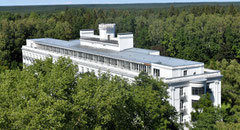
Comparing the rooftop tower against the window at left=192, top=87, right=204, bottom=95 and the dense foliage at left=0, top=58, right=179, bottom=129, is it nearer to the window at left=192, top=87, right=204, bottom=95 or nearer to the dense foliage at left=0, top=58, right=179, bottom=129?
the window at left=192, top=87, right=204, bottom=95

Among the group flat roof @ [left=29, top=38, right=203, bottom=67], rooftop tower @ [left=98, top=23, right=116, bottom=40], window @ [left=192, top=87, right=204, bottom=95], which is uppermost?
rooftop tower @ [left=98, top=23, right=116, bottom=40]

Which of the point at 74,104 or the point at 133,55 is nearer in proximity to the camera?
the point at 74,104

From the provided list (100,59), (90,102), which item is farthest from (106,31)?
(90,102)

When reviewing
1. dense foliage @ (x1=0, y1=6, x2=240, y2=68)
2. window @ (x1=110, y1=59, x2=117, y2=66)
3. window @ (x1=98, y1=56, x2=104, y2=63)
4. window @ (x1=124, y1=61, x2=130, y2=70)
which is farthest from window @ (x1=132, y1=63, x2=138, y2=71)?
dense foliage @ (x1=0, y1=6, x2=240, y2=68)

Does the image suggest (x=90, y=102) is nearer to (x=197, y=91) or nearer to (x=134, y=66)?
(x=197, y=91)

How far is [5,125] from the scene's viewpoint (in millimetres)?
38719

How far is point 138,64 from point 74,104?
3099 cm

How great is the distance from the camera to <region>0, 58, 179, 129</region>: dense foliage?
1484 inches

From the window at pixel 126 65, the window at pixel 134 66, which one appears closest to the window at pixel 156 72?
the window at pixel 134 66

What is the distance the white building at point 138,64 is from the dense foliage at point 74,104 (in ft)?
37.8

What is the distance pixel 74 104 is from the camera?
41.2 meters

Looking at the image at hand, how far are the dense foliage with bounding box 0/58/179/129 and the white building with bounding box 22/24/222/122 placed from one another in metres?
11.5

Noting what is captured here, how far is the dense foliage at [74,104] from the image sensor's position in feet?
124

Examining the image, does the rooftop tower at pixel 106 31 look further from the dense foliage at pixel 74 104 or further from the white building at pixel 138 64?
the dense foliage at pixel 74 104
